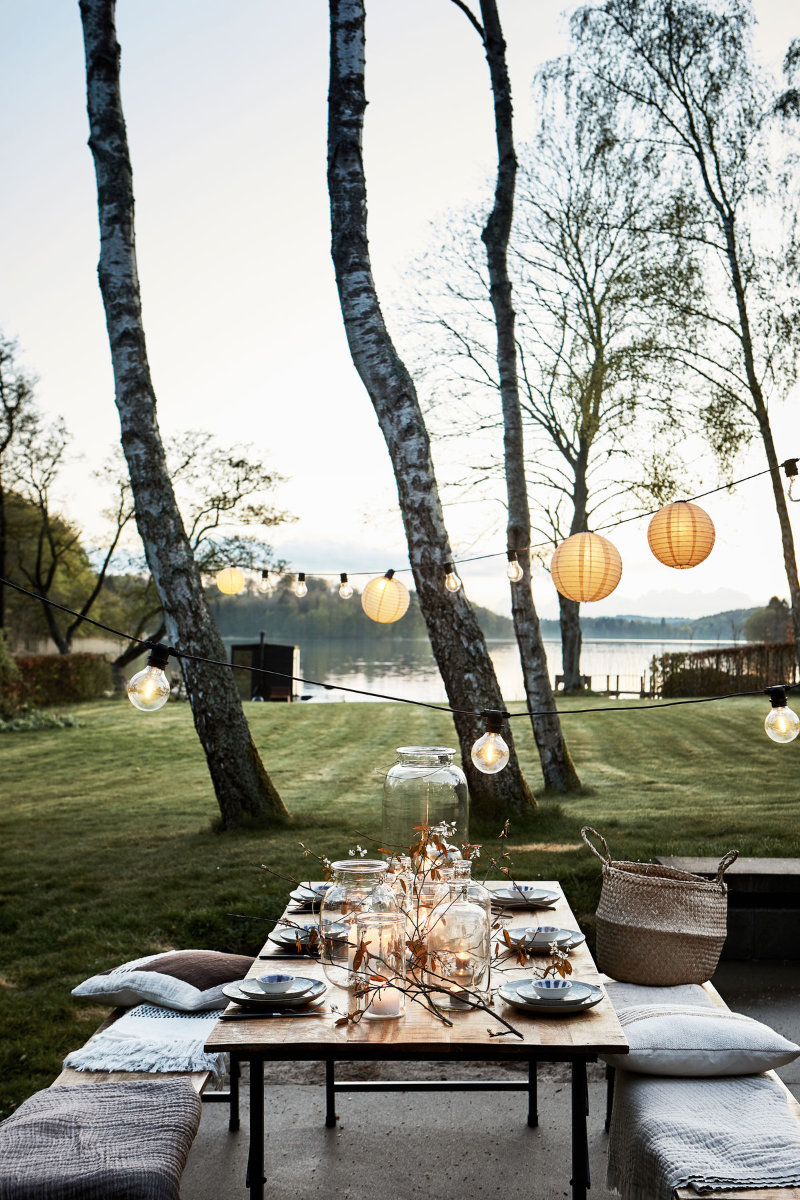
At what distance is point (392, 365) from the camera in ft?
20.0

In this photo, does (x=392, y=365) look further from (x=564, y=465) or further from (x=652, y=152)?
(x=564, y=465)

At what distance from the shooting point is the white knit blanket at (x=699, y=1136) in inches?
73.2

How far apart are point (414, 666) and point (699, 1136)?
112 ft

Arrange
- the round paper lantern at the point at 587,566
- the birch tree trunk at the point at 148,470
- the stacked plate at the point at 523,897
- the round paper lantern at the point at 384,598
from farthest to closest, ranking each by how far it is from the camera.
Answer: the round paper lantern at the point at 384,598 < the birch tree trunk at the point at 148,470 < the round paper lantern at the point at 587,566 < the stacked plate at the point at 523,897

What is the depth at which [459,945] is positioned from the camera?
2.16 metres

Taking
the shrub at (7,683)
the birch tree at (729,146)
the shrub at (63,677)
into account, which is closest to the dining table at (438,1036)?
the birch tree at (729,146)

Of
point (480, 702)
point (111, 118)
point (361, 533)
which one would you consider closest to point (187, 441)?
point (361, 533)

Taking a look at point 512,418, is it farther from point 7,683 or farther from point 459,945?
point 7,683

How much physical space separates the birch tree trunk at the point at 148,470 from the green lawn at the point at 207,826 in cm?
45

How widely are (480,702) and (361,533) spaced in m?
10.7

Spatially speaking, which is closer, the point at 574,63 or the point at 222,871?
the point at 222,871

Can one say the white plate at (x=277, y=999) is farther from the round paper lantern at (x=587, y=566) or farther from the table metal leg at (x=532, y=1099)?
the round paper lantern at (x=587, y=566)

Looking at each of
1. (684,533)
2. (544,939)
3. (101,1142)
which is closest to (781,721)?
(544,939)

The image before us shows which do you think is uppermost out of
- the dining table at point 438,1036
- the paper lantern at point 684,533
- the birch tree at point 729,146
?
the birch tree at point 729,146
